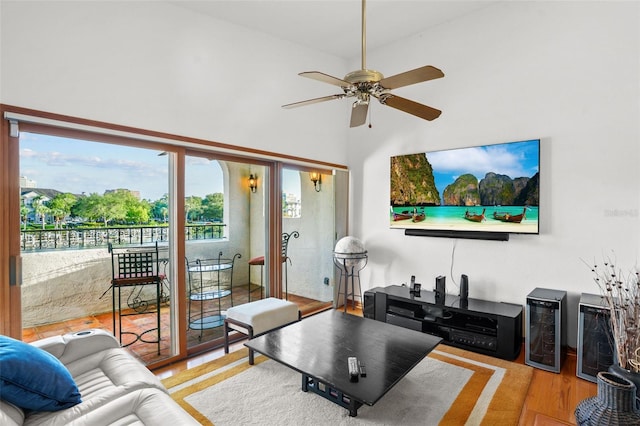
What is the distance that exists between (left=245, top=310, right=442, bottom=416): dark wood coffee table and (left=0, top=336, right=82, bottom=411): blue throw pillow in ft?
3.69

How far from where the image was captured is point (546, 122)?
320 centimetres

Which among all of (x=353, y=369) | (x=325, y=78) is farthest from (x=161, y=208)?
(x=353, y=369)

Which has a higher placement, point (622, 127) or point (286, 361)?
point (622, 127)

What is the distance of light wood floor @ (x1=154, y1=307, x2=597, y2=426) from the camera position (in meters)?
2.20

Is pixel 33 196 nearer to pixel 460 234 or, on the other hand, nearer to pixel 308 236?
pixel 308 236

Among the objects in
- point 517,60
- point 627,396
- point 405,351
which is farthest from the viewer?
point 517,60

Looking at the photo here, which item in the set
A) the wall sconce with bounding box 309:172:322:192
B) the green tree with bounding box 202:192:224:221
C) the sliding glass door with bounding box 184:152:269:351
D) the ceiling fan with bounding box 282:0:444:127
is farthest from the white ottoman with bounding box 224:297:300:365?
the ceiling fan with bounding box 282:0:444:127

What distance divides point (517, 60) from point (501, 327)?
2.66 m

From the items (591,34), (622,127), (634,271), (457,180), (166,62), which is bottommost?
(634,271)

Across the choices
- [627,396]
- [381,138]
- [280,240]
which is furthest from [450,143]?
[627,396]

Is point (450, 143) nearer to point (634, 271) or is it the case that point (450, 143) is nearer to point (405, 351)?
point (634, 271)

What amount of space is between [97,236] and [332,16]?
321 centimetres

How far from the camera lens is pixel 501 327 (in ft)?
9.95

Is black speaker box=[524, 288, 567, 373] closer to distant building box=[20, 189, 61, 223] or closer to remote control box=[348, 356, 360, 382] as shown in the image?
remote control box=[348, 356, 360, 382]
